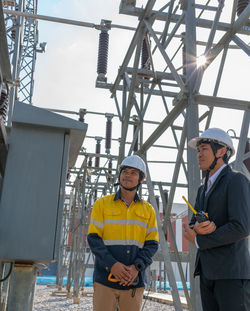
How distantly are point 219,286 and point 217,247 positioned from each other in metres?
0.23

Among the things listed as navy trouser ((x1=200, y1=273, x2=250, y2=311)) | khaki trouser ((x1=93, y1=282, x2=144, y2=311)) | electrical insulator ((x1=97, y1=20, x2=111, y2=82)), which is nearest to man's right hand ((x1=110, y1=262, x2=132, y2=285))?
khaki trouser ((x1=93, y1=282, x2=144, y2=311))

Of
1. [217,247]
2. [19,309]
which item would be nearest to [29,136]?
[19,309]

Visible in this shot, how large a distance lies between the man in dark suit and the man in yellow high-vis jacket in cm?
59

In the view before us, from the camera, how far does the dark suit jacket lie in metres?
2.05

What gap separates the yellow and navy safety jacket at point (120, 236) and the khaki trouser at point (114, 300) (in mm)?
44

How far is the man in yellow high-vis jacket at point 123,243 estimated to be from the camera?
2639 mm

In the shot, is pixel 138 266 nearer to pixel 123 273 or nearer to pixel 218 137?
pixel 123 273

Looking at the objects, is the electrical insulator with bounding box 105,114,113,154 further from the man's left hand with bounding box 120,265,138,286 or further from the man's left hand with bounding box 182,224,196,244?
the man's left hand with bounding box 182,224,196,244

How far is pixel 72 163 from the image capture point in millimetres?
3488

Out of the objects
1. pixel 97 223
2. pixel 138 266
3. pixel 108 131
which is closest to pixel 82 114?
pixel 108 131

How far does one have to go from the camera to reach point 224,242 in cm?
207

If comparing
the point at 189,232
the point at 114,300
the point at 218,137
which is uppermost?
the point at 218,137

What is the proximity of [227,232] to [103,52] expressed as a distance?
6.94 metres

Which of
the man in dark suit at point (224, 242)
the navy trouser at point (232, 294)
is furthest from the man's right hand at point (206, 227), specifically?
the navy trouser at point (232, 294)
